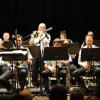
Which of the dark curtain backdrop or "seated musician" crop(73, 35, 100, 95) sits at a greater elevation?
the dark curtain backdrop

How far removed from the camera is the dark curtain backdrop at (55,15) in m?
14.2

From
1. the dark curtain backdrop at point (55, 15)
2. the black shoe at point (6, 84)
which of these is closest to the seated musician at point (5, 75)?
the black shoe at point (6, 84)

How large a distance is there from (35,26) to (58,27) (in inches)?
36.0

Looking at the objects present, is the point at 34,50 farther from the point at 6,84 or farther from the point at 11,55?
the point at 6,84

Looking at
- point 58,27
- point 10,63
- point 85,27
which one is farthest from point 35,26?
point 10,63

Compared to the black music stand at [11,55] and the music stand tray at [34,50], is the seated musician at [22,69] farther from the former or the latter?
the black music stand at [11,55]

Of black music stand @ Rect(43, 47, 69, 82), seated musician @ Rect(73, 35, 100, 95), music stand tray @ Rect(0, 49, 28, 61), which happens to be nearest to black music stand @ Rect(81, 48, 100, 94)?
black music stand @ Rect(43, 47, 69, 82)

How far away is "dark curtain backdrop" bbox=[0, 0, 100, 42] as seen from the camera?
46.7 ft

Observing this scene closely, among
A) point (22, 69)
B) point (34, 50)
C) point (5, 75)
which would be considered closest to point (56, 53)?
point (34, 50)

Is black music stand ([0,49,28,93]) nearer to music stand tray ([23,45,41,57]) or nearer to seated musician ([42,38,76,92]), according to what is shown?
music stand tray ([23,45,41,57])

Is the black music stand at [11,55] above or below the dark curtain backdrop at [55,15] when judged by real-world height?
below

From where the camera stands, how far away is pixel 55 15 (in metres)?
14.3

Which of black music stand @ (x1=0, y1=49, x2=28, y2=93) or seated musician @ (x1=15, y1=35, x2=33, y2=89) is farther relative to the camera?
seated musician @ (x1=15, y1=35, x2=33, y2=89)

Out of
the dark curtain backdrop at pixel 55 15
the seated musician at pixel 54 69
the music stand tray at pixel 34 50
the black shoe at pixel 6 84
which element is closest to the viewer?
the music stand tray at pixel 34 50
